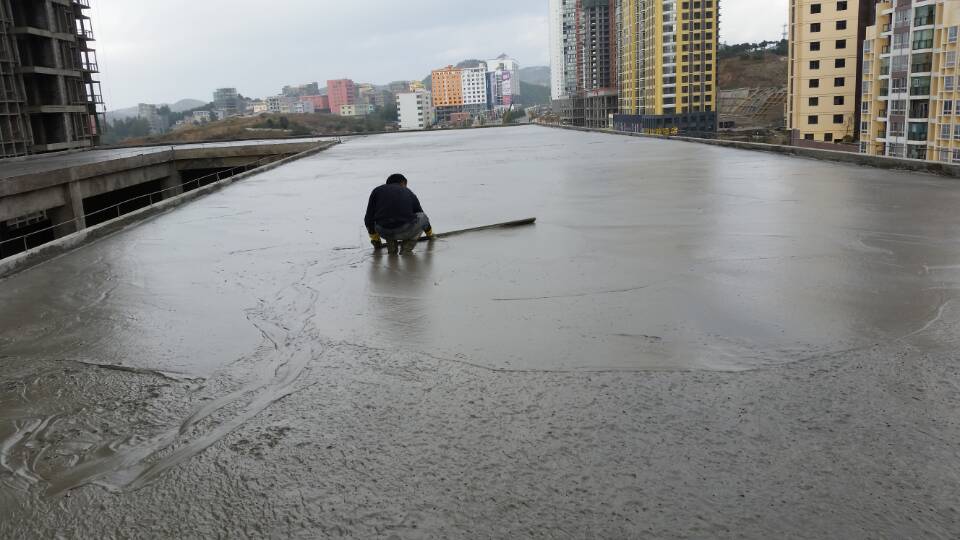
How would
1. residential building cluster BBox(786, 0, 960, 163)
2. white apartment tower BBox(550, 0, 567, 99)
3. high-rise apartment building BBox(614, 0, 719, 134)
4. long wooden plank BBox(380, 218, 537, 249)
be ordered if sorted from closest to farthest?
long wooden plank BBox(380, 218, 537, 249)
residential building cluster BBox(786, 0, 960, 163)
high-rise apartment building BBox(614, 0, 719, 134)
white apartment tower BBox(550, 0, 567, 99)

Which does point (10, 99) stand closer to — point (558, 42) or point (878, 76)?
point (878, 76)

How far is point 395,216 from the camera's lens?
8.41 m

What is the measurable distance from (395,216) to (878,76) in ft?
183

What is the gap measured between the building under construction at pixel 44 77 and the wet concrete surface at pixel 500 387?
36085 mm

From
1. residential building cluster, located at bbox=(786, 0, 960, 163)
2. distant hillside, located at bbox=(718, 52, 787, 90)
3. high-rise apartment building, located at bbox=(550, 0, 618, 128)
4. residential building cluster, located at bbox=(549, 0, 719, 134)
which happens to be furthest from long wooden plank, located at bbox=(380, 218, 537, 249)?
distant hillside, located at bbox=(718, 52, 787, 90)

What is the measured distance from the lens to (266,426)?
3.95 m

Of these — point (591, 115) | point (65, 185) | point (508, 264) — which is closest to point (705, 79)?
point (591, 115)

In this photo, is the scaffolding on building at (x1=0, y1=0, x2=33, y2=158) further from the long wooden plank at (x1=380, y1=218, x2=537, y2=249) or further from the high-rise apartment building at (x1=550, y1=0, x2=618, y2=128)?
the high-rise apartment building at (x1=550, y1=0, x2=618, y2=128)

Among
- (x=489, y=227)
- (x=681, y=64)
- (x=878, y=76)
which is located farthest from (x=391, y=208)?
(x=681, y=64)

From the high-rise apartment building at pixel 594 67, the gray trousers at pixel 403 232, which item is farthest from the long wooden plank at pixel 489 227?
the high-rise apartment building at pixel 594 67

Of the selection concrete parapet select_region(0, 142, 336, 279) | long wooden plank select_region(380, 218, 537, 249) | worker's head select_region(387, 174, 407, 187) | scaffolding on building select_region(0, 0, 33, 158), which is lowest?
long wooden plank select_region(380, 218, 537, 249)

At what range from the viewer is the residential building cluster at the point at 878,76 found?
4522cm

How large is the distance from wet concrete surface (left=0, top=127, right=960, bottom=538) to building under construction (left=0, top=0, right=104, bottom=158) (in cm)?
3609

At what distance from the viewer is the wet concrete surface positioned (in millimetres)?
3098
